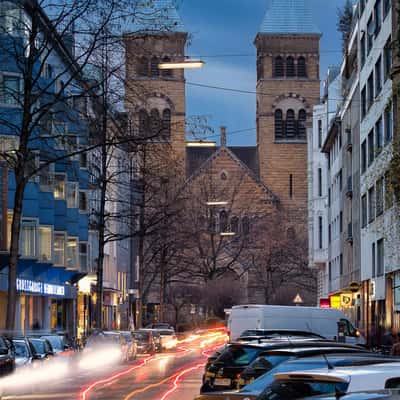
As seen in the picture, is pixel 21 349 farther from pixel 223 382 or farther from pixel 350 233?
pixel 350 233

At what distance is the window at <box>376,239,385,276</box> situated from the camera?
1881 inches

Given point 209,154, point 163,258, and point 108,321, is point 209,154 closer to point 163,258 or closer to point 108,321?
point 108,321

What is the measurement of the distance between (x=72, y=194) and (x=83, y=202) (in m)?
2.80

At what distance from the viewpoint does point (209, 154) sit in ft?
438

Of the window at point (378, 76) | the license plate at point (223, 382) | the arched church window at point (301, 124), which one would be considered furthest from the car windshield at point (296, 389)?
the arched church window at point (301, 124)

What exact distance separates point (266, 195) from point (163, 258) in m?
47.6

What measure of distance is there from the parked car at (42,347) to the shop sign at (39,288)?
69.8ft

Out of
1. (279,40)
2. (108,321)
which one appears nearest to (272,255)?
(108,321)

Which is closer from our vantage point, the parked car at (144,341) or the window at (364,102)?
the window at (364,102)

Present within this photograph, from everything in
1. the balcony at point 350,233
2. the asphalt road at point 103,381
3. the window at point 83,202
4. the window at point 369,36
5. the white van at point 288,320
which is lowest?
the asphalt road at point 103,381

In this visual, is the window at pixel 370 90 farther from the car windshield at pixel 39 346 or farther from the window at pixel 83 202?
the car windshield at pixel 39 346

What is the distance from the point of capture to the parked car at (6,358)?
977 inches

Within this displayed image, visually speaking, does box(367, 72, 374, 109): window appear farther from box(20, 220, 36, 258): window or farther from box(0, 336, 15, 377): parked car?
box(0, 336, 15, 377): parked car

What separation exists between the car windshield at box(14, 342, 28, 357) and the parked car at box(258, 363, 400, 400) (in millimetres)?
19262
